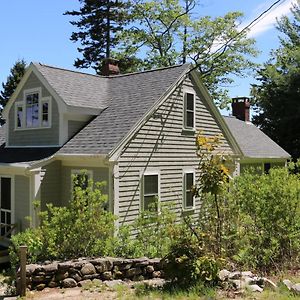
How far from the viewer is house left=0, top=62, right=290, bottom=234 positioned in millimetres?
12703

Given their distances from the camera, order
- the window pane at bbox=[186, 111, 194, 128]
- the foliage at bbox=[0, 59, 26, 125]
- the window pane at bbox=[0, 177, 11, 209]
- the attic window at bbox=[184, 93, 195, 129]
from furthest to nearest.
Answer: the foliage at bbox=[0, 59, 26, 125]
the window pane at bbox=[186, 111, 194, 128]
the attic window at bbox=[184, 93, 195, 129]
the window pane at bbox=[0, 177, 11, 209]

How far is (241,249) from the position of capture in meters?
8.84

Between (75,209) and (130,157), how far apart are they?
13.2 feet

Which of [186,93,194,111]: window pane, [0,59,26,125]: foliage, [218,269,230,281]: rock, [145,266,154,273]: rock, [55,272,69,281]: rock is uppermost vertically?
[0,59,26,125]: foliage

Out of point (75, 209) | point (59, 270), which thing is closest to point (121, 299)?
point (59, 270)

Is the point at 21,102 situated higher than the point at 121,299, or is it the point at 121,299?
the point at 21,102

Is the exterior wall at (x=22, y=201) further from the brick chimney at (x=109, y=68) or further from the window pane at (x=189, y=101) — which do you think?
the brick chimney at (x=109, y=68)

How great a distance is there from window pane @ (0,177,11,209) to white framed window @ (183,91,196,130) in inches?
273

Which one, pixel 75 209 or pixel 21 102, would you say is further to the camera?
pixel 21 102

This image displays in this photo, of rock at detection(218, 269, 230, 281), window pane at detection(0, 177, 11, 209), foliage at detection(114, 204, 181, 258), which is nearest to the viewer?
rock at detection(218, 269, 230, 281)

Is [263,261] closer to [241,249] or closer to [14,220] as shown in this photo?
[241,249]

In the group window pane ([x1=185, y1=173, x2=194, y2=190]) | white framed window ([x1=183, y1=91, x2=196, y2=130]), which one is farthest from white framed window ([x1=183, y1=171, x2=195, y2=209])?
white framed window ([x1=183, y1=91, x2=196, y2=130])

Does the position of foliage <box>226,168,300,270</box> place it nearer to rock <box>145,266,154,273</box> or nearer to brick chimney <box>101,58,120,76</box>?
rock <box>145,266,154,273</box>

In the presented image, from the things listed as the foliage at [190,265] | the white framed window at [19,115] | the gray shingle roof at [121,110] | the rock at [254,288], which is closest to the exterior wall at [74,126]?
the gray shingle roof at [121,110]
